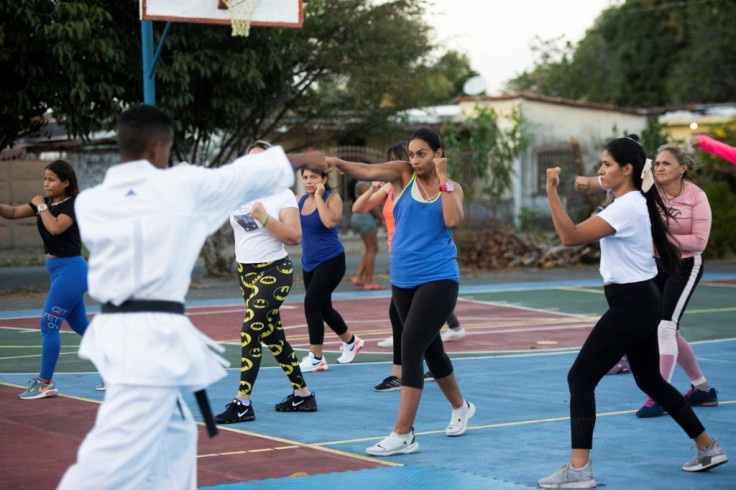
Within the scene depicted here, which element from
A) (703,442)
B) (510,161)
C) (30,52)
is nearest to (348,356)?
(703,442)

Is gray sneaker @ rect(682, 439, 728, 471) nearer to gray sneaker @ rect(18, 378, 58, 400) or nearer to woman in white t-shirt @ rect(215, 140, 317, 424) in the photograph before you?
woman in white t-shirt @ rect(215, 140, 317, 424)

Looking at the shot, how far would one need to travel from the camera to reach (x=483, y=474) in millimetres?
6605

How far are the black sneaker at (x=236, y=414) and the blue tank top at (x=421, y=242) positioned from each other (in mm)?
1768

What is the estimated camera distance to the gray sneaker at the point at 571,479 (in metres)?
6.28

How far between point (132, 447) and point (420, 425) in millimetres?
4224

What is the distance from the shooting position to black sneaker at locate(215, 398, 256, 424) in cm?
817

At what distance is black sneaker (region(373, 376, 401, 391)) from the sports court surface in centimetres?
12

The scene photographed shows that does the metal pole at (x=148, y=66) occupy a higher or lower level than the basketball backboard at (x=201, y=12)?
lower

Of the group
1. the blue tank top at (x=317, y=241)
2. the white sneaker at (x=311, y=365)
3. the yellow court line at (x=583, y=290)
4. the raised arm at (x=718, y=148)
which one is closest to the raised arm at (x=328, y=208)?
the blue tank top at (x=317, y=241)

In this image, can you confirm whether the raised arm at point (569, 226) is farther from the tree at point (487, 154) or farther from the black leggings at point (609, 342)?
the tree at point (487, 154)

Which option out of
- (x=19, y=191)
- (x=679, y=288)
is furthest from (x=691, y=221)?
(x=19, y=191)

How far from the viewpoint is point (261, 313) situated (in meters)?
8.38

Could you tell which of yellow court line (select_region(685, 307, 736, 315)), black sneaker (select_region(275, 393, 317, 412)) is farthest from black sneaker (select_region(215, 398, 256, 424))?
yellow court line (select_region(685, 307, 736, 315))

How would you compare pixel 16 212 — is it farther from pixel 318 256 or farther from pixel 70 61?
pixel 70 61
